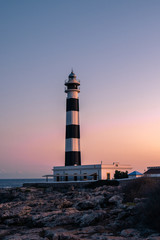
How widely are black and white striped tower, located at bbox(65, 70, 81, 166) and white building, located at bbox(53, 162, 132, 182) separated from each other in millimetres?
1087

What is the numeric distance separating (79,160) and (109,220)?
33.2 m

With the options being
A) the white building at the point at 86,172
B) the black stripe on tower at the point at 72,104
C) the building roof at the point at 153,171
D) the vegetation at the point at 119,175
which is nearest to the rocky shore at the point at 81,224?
the building roof at the point at 153,171

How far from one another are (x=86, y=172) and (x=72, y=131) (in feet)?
21.1

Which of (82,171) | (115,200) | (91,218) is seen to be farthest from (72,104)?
(91,218)

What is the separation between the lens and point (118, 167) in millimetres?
46469

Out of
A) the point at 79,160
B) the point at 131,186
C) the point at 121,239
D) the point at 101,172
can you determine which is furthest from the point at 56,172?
the point at 121,239

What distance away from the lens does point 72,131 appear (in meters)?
44.7

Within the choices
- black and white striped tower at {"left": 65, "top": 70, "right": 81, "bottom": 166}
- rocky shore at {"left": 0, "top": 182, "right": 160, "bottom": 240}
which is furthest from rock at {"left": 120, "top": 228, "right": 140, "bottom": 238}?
black and white striped tower at {"left": 65, "top": 70, "right": 81, "bottom": 166}

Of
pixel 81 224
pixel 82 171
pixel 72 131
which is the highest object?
pixel 72 131

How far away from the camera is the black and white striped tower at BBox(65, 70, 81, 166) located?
1756 inches

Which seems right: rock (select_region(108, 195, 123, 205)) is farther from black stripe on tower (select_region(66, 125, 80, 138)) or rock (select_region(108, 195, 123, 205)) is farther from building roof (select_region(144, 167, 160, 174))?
black stripe on tower (select_region(66, 125, 80, 138))

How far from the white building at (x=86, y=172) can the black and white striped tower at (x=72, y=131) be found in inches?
42.8

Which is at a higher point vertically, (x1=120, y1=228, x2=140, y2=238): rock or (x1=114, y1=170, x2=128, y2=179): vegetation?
(x1=114, y1=170, x2=128, y2=179): vegetation

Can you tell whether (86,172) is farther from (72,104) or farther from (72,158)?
(72,104)
